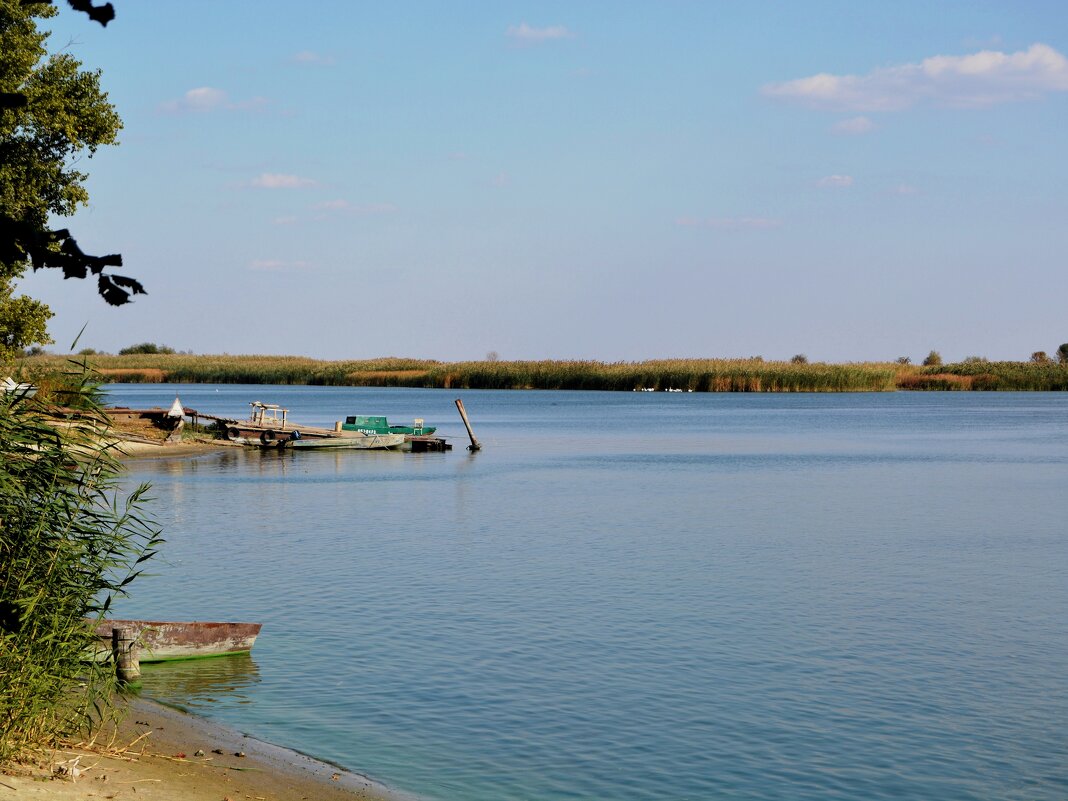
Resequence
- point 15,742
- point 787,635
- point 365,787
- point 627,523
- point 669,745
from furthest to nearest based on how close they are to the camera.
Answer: point 627,523 → point 787,635 → point 669,745 → point 365,787 → point 15,742

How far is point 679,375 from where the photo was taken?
130 metres

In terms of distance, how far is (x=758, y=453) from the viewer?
180 ft

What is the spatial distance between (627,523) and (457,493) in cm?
918

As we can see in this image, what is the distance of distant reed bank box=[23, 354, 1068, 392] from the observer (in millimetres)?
125062

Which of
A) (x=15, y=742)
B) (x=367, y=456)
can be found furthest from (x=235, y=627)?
(x=367, y=456)

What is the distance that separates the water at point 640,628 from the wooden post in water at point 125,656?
0.90 meters

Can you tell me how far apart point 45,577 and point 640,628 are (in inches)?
393

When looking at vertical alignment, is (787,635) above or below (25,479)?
below

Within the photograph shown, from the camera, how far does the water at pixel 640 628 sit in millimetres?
12086

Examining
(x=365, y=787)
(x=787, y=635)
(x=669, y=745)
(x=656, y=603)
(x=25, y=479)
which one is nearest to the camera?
(x=25, y=479)

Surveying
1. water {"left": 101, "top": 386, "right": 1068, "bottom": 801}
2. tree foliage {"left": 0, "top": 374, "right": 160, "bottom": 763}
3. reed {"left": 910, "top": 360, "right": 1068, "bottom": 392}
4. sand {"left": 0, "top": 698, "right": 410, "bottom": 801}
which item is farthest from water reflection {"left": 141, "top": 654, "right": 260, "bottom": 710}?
reed {"left": 910, "top": 360, "right": 1068, "bottom": 392}

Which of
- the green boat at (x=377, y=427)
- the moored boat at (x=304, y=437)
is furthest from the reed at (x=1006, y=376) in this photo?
the moored boat at (x=304, y=437)

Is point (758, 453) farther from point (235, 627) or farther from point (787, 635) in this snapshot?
point (235, 627)

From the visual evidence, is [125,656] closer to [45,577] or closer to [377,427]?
[45,577]
